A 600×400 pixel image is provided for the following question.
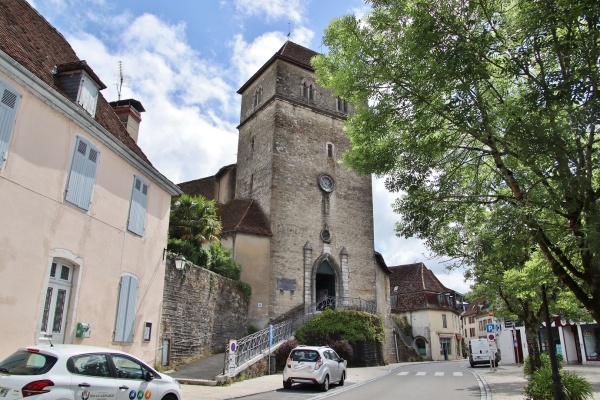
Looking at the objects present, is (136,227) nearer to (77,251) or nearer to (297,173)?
(77,251)

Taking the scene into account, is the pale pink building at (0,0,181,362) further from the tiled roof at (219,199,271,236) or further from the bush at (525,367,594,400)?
the tiled roof at (219,199,271,236)

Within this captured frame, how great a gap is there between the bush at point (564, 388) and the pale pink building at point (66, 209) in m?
10.0

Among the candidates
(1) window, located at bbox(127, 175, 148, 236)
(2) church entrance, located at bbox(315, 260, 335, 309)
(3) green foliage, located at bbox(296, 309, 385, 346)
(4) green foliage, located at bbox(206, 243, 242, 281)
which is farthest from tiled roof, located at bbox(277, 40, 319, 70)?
(1) window, located at bbox(127, 175, 148, 236)

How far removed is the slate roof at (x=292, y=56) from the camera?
2977cm

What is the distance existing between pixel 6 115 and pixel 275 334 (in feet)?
50.5

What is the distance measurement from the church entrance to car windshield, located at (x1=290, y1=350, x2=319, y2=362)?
447 inches

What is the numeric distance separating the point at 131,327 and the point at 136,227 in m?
2.67

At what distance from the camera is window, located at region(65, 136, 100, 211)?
1005cm

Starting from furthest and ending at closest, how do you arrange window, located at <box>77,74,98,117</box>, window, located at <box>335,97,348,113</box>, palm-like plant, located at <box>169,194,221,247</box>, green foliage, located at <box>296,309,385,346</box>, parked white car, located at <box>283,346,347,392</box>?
window, located at <box>335,97,348,113</box>
green foliage, located at <box>296,309,385,346</box>
palm-like plant, located at <box>169,194,221,247</box>
parked white car, located at <box>283,346,347,392</box>
window, located at <box>77,74,98,117</box>

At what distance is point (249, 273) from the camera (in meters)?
24.8

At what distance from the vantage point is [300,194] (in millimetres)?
27453

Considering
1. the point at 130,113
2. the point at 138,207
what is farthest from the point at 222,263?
the point at 138,207

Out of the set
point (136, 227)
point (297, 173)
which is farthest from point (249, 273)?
point (136, 227)

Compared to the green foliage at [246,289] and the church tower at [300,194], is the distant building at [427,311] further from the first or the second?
the green foliage at [246,289]
